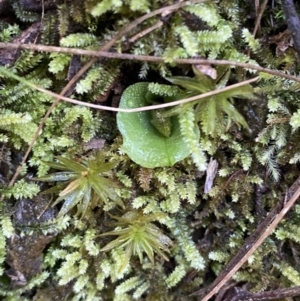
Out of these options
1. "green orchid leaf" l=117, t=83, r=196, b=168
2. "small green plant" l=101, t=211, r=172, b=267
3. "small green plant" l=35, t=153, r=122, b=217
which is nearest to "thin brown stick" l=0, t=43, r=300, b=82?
"green orchid leaf" l=117, t=83, r=196, b=168

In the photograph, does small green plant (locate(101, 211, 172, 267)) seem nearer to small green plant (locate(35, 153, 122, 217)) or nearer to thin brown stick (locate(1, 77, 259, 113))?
small green plant (locate(35, 153, 122, 217))

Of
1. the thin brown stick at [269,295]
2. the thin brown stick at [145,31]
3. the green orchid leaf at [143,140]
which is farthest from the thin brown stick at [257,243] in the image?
the thin brown stick at [145,31]

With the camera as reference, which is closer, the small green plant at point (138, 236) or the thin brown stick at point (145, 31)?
the thin brown stick at point (145, 31)

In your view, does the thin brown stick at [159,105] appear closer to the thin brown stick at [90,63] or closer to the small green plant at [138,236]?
the thin brown stick at [90,63]

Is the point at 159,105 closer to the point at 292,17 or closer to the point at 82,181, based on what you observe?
the point at 82,181

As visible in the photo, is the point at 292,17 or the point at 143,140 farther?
the point at 143,140

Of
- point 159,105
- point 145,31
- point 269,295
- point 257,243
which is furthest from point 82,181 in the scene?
point 269,295
